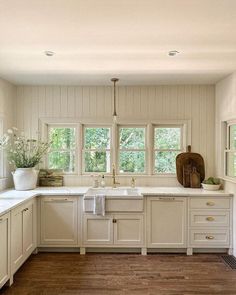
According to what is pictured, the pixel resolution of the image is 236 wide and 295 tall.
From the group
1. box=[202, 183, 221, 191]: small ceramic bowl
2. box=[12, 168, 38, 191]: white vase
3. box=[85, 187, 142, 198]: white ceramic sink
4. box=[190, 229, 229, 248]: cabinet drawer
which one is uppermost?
box=[12, 168, 38, 191]: white vase

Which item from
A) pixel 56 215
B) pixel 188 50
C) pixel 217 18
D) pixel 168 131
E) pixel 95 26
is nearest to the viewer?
pixel 217 18

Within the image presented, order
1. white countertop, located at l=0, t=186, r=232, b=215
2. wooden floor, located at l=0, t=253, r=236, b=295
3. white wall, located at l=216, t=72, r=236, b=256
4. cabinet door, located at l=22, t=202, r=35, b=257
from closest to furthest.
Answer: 1. wooden floor, located at l=0, t=253, r=236, b=295
2. cabinet door, located at l=22, t=202, r=35, b=257
3. white countertop, located at l=0, t=186, r=232, b=215
4. white wall, located at l=216, t=72, r=236, b=256

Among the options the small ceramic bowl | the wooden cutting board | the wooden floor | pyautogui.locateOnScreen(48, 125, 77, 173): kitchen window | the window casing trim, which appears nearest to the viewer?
the wooden floor

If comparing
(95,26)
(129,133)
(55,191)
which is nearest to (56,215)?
(55,191)

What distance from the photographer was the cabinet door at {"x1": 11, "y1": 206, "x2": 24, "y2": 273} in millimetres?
2992

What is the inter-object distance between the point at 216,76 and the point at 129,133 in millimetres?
1576

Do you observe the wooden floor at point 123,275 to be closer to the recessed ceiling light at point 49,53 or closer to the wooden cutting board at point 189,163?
the wooden cutting board at point 189,163

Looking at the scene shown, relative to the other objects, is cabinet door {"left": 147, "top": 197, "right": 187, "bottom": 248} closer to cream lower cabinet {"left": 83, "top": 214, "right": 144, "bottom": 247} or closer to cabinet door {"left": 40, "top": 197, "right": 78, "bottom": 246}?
cream lower cabinet {"left": 83, "top": 214, "right": 144, "bottom": 247}

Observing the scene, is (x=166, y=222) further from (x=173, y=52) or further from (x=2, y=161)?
(x=2, y=161)

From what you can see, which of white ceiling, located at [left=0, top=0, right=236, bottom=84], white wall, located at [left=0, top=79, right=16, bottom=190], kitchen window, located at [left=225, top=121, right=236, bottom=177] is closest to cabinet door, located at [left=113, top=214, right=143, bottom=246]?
kitchen window, located at [left=225, top=121, right=236, bottom=177]

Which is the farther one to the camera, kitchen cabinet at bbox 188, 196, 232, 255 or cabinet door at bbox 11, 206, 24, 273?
kitchen cabinet at bbox 188, 196, 232, 255

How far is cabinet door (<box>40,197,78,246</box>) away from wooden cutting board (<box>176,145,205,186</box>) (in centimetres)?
A: 169

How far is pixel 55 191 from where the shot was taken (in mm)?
3930

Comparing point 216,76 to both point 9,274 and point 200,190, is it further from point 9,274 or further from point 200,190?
point 9,274
